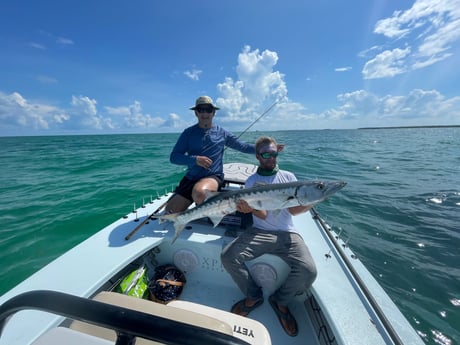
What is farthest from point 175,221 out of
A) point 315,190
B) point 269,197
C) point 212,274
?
point 315,190

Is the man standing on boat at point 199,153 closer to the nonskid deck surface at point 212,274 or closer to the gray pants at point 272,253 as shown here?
the nonskid deck surface at point 212,274

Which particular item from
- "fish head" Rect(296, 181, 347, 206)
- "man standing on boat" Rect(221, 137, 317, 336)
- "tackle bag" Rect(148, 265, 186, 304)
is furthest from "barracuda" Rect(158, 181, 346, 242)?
"tackle bag" Rect(148, 265, 186, 304)

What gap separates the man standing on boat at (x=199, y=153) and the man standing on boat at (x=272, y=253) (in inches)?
45.6

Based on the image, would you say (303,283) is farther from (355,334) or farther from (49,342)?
(49,342)

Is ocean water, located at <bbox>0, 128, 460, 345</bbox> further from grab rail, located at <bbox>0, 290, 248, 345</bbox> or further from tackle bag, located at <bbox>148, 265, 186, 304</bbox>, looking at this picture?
grab rail, located at <bbox>0, 290, 248, 345</bbox>

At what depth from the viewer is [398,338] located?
1646 mm

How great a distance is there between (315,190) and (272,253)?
3.59 feet

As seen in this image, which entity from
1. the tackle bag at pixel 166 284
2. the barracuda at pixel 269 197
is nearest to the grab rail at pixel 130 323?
the barracuda at pixel 269 197

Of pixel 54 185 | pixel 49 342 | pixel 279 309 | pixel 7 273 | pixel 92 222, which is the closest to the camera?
pixel 49 342

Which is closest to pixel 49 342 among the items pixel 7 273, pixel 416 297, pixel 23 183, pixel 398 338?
pixel 398 338

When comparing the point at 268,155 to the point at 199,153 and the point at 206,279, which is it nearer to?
the point at 199,153

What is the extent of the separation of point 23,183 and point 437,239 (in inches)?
723

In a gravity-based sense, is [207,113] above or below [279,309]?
above

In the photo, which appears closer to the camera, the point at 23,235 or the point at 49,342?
the point at 49,342
